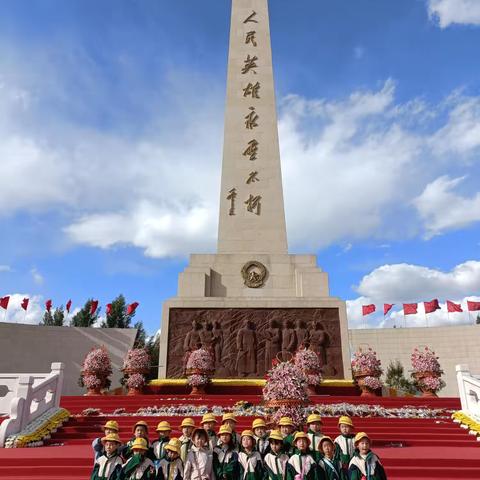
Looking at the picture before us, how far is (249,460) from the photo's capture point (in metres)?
4.06

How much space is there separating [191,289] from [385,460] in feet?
29.4

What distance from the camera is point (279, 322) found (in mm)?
12844

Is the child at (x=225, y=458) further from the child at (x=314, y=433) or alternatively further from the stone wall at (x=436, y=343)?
the stone wall at (x=436, y=343)

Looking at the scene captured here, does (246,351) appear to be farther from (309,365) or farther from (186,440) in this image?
(186,440)

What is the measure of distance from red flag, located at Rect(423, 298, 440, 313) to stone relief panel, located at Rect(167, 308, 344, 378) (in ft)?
32.9

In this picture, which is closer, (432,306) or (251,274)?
(251,274)

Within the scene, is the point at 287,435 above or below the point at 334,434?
above

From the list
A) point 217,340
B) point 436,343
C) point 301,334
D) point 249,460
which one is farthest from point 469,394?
point 436,343

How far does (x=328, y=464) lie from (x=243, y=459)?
806 mm

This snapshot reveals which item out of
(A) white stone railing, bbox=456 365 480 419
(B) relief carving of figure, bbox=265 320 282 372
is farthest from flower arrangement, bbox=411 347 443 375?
(B) relief carving of figure, bbox=265 320 282 372

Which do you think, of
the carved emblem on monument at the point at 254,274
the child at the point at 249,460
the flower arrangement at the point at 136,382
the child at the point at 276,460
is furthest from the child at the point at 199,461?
the carved emblem on monument at the point at 254,274

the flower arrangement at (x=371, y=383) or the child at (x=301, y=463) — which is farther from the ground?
the flower arrangement at (x=371, y=383)

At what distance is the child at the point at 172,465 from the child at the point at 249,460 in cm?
58

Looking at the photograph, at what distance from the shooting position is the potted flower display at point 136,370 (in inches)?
449
